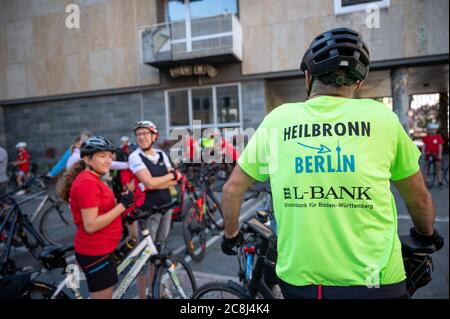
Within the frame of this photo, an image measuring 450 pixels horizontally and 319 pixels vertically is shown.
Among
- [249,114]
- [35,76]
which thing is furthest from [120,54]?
[249,114]

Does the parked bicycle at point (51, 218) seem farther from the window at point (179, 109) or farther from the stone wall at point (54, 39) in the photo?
the window at point (179, 109)

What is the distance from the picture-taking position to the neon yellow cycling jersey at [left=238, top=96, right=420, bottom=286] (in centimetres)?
106

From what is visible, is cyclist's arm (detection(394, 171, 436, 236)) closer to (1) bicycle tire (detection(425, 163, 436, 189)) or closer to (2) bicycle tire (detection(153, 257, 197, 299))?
(2) bicycle tire (detection(153, 257, 197, 299))

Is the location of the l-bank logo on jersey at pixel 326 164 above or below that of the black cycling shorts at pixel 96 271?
above

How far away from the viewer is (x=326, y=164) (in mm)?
1073

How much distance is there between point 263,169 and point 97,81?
1.58 meters

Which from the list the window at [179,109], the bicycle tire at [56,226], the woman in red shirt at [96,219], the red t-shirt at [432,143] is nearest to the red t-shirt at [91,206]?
the woman in red shirt at [96,219]

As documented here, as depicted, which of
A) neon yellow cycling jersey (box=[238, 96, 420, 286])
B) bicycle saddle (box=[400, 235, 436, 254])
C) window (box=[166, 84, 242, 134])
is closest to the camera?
neon yellow cycling jersey (box=[238, 96, 420, 286])

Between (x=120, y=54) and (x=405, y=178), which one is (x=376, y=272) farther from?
(x=120, y=54)

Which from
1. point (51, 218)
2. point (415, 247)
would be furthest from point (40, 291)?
point (51, 218)

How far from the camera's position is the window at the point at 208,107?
949 centimetres

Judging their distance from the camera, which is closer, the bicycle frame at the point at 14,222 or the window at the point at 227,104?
the bicycle frame at the point at 14,222

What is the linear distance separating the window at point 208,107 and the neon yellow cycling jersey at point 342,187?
27.1 feet

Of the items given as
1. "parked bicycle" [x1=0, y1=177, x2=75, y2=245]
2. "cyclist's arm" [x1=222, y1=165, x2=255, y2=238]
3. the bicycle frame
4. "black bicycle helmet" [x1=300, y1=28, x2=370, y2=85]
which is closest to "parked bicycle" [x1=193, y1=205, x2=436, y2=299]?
"cyclist's arm" [x1=222, y1=165, x2=255, y2=238]
